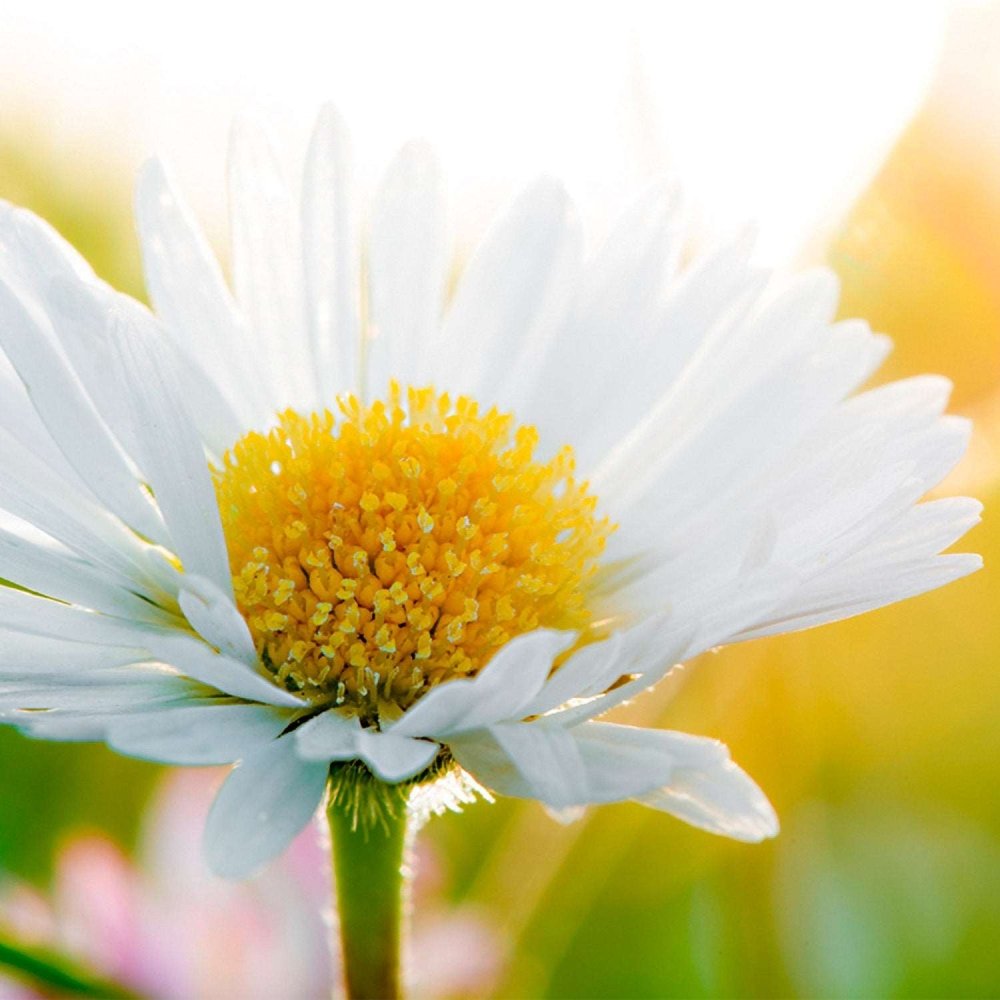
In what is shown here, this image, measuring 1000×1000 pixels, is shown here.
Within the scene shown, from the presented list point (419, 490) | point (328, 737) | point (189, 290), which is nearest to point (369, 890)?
point (328, 737)

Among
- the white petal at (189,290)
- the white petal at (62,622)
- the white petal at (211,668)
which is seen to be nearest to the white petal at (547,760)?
the white petal at (211,668)

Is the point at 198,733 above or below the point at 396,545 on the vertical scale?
below

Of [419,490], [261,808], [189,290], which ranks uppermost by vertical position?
[189,290]

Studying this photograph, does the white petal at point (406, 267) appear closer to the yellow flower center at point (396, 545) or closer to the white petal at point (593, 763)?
the yellow flower center at point (396, 545)

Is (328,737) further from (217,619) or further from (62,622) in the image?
(62,622)

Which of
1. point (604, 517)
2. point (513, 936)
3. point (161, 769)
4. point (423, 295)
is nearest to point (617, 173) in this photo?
point (423, 295)

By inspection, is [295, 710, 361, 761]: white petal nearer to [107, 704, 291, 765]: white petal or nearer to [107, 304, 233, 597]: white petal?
[107, 704, 291, 765]: white petal

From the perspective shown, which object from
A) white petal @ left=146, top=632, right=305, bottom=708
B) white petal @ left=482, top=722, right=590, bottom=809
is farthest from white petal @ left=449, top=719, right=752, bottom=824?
white petal @ left=146, top=632, right=305, bottom=708
